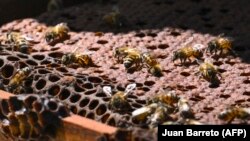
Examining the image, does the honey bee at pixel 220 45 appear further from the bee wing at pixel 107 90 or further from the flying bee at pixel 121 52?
the bee wing at pixel 107 90

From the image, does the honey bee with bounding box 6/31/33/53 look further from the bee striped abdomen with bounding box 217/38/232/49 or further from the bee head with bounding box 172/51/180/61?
the bee striped abdomen with bounding box 217/38/232/49

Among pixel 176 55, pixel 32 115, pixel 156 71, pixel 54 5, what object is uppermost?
pixel 54 5

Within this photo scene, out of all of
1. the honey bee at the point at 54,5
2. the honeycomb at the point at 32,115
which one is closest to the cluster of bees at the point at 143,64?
the honeycomb at the point at 32,115

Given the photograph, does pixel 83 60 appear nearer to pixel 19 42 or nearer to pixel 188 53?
pixel 19 42

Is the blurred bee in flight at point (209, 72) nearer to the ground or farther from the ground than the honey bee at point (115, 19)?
nearer to the ground

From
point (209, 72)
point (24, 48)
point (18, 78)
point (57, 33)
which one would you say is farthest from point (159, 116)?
point (57, 33)
